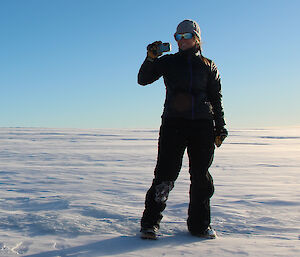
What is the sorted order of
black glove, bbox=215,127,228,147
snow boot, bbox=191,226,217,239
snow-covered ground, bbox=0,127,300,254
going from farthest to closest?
black glove, bbox=215,127,228,147, snow boot, bbox=191,226,217,239, snow-covered ground, bbox=0,127,300,254

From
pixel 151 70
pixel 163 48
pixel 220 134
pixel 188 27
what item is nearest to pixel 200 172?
pixel 220 134

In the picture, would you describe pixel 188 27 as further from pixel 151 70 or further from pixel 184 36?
pixel 151 70

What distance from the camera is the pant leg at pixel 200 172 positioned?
205 cm

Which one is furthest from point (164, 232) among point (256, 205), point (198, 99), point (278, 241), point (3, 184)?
point (3, 184)

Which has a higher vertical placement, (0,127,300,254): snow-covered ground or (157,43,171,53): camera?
(157,43,171,53): camera

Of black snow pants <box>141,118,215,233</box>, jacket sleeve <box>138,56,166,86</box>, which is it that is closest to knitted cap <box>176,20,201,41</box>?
jacket sleeve <box>138,56,166,86</box>

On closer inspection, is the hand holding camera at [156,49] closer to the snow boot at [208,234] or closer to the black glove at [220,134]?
the black glove at [220,134]

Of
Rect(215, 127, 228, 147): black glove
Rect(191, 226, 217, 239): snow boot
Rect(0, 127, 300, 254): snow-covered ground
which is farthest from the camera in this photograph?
Rect(215, 127, 228, 147): black glove

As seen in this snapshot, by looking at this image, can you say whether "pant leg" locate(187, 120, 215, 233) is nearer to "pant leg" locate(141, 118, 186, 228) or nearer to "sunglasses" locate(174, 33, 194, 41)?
"pant leg" locate(141, 118, 186, 228)

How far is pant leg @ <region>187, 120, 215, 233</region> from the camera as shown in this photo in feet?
6.74

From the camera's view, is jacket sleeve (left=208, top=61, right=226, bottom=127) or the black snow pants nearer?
the black snow pants

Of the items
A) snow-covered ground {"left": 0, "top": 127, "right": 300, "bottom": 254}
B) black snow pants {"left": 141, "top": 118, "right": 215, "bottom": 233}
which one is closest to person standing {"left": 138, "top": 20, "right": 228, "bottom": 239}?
black snow pants {"left": 141, "top": 118, "right": 215, "bottom": 233}

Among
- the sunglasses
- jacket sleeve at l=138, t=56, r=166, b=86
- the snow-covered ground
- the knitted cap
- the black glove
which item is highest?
the knitted cap

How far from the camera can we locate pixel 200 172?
82.4 inches
